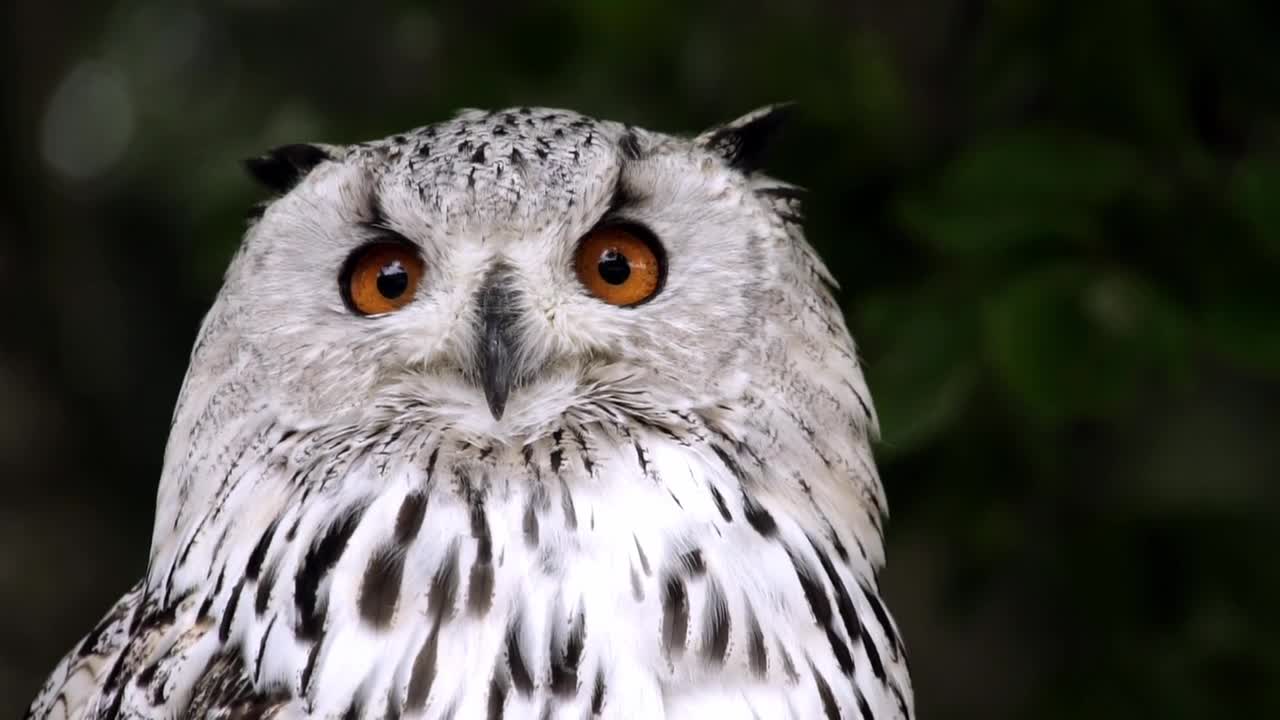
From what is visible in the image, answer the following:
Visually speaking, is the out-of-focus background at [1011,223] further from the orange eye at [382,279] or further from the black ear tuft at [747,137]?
the orange eye at [382,279]

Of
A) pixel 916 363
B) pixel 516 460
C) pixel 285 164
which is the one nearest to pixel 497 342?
pixel 516 460

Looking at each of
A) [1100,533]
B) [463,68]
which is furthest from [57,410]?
[1100,533]

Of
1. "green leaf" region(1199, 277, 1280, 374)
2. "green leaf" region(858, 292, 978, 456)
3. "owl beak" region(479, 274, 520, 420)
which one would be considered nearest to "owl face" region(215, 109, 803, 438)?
"owl beak" region(479, 274, 520, 420)

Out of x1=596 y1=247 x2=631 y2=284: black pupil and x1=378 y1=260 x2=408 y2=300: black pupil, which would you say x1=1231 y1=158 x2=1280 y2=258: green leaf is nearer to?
x1=596 y1=247 x2=631 y2=284: black pupil

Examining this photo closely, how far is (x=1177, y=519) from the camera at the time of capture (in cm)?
253

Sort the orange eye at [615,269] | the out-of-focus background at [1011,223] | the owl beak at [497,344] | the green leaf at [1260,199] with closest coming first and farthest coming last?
the owl beak at [497,344] < the orange eye at [615,269] < the green leaf at [1260,199] < the out-of-focus background at [1011,223]

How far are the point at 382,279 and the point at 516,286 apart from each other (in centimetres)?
19

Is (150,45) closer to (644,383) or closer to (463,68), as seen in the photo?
(463,68)

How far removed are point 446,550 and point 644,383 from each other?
1.11ft

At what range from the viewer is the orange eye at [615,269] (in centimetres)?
181

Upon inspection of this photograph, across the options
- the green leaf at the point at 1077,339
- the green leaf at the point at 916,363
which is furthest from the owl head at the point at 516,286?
the green leaf at the point at 1077,339

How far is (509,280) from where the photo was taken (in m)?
1.76

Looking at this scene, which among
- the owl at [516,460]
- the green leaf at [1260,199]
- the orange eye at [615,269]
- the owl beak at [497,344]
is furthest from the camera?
the green leaf at [1260,199]

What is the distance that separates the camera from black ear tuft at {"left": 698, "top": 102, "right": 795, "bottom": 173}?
1.99 meters
